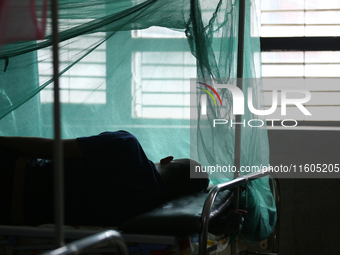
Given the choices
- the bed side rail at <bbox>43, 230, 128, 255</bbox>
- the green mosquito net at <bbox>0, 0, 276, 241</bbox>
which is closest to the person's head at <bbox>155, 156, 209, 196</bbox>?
the green mosquito net at <bbox>0, 0, 276, 241</bbox>

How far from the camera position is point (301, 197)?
2.77m

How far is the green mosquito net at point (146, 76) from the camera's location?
1.77 meters

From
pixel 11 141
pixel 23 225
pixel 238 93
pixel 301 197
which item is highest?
pixel 238 93

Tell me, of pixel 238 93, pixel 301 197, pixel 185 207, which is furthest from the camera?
pixel 301 197

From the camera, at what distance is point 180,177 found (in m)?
1.78

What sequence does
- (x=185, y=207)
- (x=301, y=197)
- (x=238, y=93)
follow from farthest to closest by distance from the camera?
(x=301, y=197)
(x=238, y=93)
(x=185, y=207)

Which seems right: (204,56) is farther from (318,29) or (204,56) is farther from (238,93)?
(318,29)

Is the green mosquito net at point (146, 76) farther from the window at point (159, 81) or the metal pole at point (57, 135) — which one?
the metal pole at point (57, 135)

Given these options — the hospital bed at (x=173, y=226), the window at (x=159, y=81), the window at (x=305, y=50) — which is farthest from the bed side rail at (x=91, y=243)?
the window at (x=305, y=50)

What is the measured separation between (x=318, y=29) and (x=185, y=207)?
195cm

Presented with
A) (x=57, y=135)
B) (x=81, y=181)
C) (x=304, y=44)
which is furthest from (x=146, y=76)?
(x=304, y=44)

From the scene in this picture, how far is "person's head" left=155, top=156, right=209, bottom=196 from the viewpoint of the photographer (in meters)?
1.78

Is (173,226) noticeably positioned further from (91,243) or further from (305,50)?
(305,50)

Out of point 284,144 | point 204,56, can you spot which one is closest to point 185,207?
point 204,56
